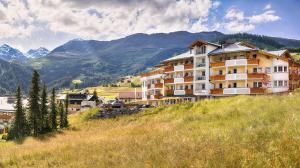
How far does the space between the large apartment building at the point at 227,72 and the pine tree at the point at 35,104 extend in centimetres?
2675

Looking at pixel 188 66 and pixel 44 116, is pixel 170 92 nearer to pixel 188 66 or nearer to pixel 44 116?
Result: pixel 188 66

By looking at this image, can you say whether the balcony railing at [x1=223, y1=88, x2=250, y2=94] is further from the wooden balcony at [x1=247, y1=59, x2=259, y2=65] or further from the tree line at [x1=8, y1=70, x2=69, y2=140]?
the tree line at [x1=8, y1=70, x2=69, y2=140]

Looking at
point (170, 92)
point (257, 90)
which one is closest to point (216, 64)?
point (257, 90)

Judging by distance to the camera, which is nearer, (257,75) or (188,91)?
(257,75)

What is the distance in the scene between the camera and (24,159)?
1858 cm

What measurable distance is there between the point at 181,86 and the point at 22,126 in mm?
39695

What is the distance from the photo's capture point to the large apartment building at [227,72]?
60.0 meters

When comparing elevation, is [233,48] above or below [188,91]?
above

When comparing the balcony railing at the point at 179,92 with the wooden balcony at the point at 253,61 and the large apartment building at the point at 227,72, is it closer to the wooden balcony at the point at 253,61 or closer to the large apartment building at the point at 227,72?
the large apartment building at the point at 227,72

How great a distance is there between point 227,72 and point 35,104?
1579 inches

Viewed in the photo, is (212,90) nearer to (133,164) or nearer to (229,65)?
(229,65)

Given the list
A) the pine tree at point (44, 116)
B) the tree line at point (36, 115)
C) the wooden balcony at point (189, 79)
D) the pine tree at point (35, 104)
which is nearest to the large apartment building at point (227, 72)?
the wooden balcony at point (189, 79)

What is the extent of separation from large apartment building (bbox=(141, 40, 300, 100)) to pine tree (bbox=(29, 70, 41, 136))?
87.8 ft

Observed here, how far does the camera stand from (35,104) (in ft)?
226
